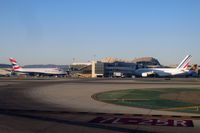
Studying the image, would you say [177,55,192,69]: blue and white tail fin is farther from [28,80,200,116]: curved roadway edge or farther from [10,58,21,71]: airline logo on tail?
[10,58,21,71]: airline logo on tail

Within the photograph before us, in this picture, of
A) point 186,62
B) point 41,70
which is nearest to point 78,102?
point 186,62

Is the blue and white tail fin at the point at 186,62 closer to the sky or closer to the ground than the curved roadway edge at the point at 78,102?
closer to the sky

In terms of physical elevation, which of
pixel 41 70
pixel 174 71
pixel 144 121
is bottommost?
pixel 144 121

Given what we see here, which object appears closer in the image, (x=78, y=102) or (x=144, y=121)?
(x=144, y=121)

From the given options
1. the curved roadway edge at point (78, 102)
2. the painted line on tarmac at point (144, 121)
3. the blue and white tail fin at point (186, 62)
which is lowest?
the painted line on tarmac at point (144, 121)

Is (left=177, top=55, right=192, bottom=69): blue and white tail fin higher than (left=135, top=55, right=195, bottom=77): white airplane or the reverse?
higher

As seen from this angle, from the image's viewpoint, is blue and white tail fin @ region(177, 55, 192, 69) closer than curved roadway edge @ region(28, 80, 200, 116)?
No

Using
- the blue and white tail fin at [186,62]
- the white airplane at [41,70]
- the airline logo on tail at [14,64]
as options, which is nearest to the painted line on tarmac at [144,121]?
the blue and white tail fin at [186,62]

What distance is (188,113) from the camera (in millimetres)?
19547

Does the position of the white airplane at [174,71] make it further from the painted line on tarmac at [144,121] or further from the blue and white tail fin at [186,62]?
the painted line on tarmac at [144,121]

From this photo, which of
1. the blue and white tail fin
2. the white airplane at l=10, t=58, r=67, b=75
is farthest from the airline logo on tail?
the blue and white tail fin

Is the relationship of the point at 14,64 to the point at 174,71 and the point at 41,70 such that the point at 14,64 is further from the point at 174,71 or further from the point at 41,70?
the point at 174,71

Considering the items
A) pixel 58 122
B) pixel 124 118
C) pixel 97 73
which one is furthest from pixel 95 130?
pixel 97 73

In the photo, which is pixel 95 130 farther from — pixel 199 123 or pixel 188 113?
pixel 188 113
